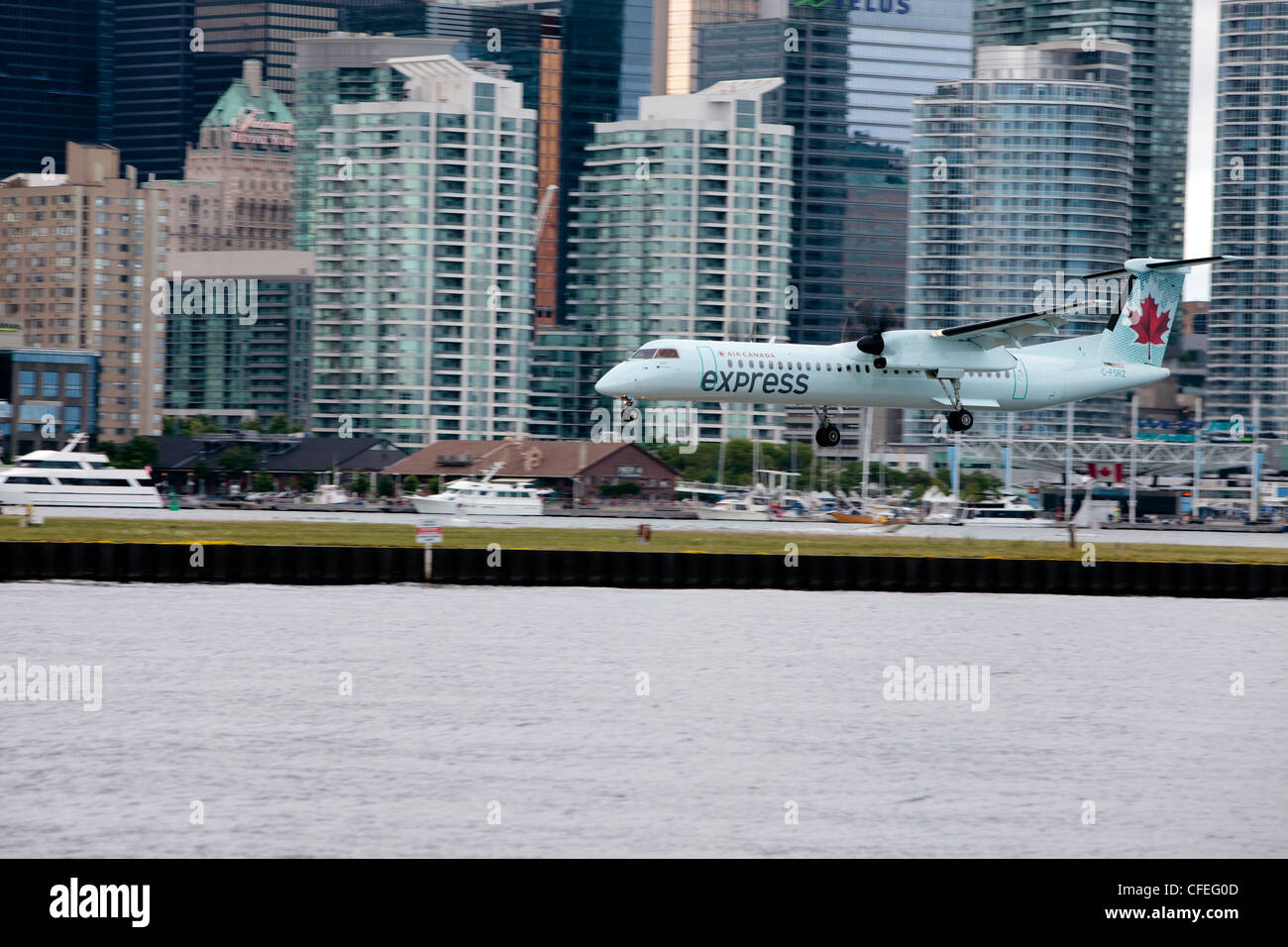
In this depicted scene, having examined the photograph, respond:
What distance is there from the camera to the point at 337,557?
198 feet

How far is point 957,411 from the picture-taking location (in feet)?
211

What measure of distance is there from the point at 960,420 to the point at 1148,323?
42.3 ft

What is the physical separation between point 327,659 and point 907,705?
1607cm

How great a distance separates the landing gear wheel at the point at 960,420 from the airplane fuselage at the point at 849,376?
3.53 feet

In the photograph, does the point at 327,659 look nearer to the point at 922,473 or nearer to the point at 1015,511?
the point at 1015,511

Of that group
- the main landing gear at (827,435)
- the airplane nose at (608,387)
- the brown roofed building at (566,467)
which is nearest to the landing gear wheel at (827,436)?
the main landing gear at (827,435)

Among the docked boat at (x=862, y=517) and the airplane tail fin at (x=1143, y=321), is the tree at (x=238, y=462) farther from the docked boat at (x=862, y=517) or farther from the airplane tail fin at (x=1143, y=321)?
the airplane tail fin at (x=1143, y=321)

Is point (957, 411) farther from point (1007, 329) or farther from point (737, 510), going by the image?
point (737, 510)

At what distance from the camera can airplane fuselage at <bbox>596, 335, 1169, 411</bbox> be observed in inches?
2335

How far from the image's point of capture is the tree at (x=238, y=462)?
617ft

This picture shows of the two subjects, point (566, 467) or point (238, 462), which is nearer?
point (566, 467)

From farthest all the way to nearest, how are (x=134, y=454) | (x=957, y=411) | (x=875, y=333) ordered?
(x=134, y=454)
(x=957, y=411)
(x=875, y=333)

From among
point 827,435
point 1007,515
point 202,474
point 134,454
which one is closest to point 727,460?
point 1007,515
